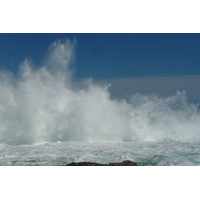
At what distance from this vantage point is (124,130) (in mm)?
21172

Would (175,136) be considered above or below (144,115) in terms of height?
below

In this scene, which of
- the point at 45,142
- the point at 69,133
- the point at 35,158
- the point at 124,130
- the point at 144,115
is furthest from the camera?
the point at 144,115

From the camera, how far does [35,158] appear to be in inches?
506

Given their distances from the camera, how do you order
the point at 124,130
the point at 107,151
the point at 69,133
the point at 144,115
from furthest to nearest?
1. the point at 144,115
2. the point at 124,130
3. the point at 69,133
4. the point at 107,151

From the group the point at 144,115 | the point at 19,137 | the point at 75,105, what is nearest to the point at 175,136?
the point at 144,115

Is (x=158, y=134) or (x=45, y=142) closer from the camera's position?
(x=45, y=142)

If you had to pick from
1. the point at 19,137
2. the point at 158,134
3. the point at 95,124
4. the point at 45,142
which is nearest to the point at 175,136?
the point at 158,134

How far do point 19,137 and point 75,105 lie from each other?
4443 mm

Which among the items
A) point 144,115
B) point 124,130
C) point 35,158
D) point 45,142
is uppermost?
point 144,115

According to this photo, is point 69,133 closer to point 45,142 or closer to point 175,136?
point 45,142

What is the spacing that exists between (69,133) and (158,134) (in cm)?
631

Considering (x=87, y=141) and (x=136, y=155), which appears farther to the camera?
(x=87, y=141)

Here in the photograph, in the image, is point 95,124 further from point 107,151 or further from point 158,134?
point 107,151

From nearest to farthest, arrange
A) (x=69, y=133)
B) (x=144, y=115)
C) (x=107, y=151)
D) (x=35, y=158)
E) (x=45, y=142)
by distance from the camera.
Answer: (x=35, y=158) < (x=107, y=151) < (x=45, y=142) < (x=69, y=133) < (x=144, y=115)
